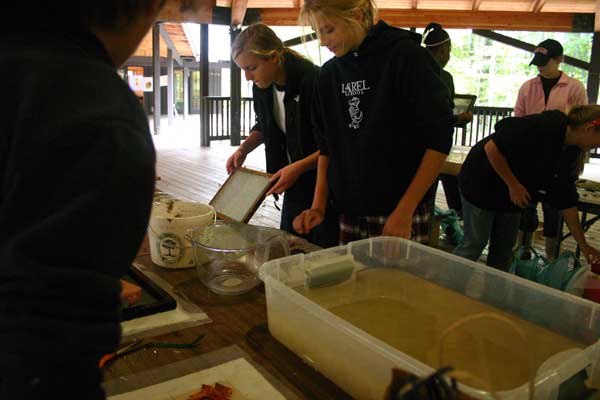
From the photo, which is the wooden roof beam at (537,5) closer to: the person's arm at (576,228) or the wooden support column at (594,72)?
the wooden support column at (594,72)

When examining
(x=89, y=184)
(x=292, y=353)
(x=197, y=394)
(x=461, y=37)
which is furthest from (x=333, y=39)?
(x=461, y=37)

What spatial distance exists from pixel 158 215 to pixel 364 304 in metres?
0.65

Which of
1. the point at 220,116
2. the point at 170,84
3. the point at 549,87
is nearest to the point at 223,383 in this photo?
the point at 549,87

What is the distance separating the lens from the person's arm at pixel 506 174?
2.36 metres

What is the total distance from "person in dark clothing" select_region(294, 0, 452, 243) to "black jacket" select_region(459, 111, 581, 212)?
95 centimetres

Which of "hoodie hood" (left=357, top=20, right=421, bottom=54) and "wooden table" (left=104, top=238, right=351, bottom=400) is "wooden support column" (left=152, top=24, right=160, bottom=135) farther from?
"wooden table" (left=104, top=238, right=351, bottom=400)

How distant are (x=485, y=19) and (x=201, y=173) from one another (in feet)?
16.4

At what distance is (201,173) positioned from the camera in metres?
6.84

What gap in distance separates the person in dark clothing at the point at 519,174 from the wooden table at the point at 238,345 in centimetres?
165

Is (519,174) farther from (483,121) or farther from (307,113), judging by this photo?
(483,121)

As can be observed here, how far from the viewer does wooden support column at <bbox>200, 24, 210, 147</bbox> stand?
9.11 meters

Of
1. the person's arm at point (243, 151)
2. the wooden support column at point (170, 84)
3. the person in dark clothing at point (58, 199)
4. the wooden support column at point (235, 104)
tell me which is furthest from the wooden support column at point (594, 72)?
the wooden support column at point (170, 84)

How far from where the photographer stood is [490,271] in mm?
991

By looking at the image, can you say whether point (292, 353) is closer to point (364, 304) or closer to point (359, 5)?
point (364, 304)
